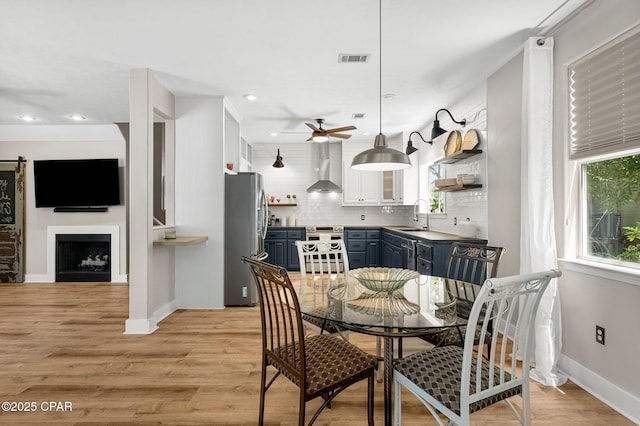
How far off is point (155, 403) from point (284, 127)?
170 inches

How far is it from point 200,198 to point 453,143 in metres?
3.33

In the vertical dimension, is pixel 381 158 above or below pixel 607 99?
below

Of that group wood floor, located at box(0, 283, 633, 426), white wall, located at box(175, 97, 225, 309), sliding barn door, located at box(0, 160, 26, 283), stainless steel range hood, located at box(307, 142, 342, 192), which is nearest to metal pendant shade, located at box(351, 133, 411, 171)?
wood floor, located at box(0, 283, 633, 426)

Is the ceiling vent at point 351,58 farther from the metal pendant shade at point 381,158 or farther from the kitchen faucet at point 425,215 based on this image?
the kitchen faucet at point 425,215

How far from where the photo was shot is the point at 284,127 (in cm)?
545

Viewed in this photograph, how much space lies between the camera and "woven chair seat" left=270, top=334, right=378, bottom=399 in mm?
1507

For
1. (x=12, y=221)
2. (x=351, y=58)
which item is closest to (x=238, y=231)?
(x=351, y=58)

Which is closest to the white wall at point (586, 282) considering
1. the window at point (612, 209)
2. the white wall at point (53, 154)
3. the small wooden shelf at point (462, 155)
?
the window at point (612, 209)

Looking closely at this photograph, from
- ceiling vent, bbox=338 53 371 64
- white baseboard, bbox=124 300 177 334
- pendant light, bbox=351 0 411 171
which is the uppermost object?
ceiling vent, bbox=338 53 371 64

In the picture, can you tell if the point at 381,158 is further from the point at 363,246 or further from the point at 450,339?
the point at 363,246

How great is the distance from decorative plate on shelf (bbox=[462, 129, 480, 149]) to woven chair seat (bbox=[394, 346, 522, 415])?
2.72 metres

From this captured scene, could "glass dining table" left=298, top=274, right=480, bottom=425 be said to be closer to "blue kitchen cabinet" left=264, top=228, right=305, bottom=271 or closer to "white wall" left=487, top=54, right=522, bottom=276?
"white wall" left=487, top=54, right=522, bottom=276

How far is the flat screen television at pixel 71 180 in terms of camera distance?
5.46m

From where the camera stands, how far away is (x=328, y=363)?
163 centimetres
